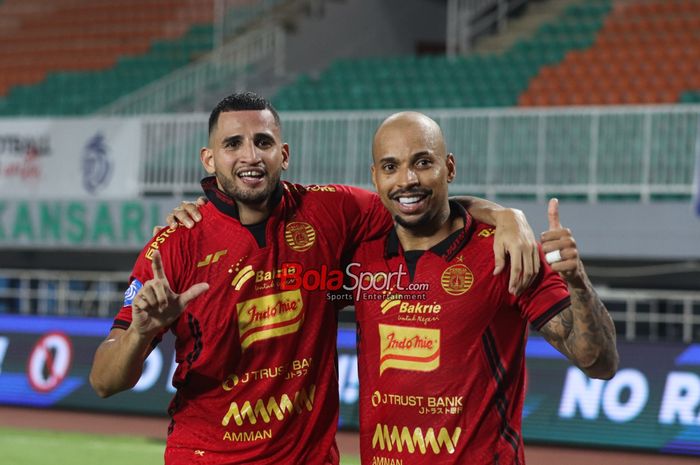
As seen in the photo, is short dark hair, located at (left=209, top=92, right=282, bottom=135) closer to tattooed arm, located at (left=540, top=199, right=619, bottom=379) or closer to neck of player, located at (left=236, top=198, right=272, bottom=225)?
neck of player, located at (left=236, top=198, right=272, bottom=225)

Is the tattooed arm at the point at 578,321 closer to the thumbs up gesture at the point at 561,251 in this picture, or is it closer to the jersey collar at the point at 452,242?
the thumbs up gesture at the point at 561,251

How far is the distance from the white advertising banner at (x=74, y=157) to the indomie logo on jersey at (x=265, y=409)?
12919mm

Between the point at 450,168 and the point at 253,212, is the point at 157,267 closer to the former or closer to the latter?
the point at 253,212

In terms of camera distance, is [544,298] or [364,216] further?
[364,216]

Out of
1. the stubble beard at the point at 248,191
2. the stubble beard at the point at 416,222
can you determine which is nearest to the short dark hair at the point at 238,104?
the stubble beard at the point at 248,191

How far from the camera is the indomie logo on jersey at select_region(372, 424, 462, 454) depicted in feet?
15.2

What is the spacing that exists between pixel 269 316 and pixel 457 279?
2.51 ft

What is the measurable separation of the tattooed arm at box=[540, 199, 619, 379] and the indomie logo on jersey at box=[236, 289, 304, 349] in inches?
39.4

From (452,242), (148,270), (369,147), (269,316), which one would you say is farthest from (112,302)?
(452,242)

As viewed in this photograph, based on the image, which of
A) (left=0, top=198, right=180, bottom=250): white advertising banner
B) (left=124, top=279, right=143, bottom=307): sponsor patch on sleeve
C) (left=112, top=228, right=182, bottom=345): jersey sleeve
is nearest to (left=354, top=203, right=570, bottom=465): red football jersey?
(left=112, top=228, right=182, bottom=345): jersey sleeve

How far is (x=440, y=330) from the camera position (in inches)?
188

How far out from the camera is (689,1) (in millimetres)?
20391

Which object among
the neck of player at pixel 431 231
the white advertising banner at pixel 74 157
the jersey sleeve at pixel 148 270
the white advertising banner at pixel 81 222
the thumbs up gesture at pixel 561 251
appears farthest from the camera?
the white advertising banner at pixel 81 222

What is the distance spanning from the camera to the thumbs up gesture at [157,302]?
4.34 m
